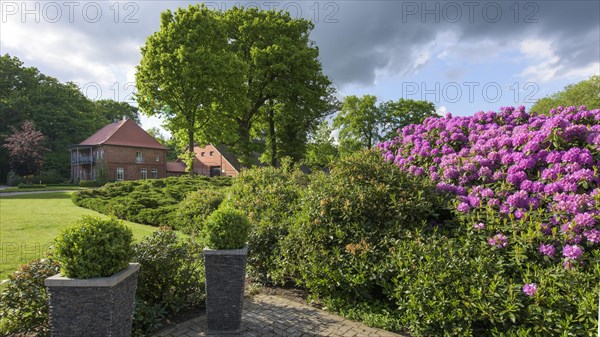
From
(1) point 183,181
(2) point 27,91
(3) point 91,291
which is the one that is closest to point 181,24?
(1) point 183,181

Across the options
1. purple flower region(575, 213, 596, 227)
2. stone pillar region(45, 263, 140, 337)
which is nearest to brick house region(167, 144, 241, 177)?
stone pillar region(45, 263, 140, 337)

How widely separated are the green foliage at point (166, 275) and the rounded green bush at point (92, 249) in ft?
3.21

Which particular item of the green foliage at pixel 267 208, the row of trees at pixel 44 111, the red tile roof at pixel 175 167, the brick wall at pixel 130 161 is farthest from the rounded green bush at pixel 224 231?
the red tile roof at pixel 175 167

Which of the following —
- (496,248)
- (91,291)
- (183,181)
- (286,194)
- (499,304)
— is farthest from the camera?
(183,181)

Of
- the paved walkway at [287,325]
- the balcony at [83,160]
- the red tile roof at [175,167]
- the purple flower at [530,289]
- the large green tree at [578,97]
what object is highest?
the large green tree at [578,97]

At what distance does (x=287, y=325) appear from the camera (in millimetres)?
3980

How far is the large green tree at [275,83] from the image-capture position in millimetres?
23141

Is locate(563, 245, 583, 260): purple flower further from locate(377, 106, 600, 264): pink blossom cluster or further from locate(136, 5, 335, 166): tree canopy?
locate(136, 5, 335, 166): tree canopy

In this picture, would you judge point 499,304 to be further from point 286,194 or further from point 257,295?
point 286,194

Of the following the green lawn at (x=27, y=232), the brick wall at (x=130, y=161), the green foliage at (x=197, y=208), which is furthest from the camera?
the brick wall at (x=130, y=161)

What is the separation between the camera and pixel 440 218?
194 inches

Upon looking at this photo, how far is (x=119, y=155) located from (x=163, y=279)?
41423mm

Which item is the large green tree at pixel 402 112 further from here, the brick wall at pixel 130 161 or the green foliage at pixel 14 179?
the green foliage at pixel 14 179

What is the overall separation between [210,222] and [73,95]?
5890 centimetres
